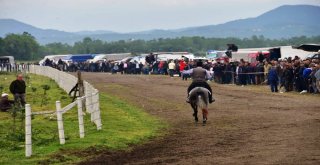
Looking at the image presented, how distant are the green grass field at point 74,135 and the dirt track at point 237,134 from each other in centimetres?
65

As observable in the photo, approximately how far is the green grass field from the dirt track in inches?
25.5

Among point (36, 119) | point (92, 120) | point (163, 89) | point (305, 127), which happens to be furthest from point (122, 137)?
point (163, 89)

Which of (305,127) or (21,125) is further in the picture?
(21,125)

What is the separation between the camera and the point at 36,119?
2653cm

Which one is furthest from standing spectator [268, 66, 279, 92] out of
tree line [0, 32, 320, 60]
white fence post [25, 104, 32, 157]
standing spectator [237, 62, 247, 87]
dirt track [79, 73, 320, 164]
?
tree line [0, 32, 320, 60]

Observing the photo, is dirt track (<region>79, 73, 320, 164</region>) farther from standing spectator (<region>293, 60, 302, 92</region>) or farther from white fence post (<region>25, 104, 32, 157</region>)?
standing spectator (<region>293, 60, 302, 92</region>)

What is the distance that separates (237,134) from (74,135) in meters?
4.36

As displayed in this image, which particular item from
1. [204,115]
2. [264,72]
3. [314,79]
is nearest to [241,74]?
[264,72]

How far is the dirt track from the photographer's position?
50.8 ft

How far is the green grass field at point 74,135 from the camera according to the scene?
17.4m

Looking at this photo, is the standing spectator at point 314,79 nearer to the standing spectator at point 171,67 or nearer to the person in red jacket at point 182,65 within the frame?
the person in red jacket at point 182,65

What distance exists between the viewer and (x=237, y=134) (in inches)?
800

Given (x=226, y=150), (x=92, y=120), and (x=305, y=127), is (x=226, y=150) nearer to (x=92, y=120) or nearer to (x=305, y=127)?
(x=305, y=127)

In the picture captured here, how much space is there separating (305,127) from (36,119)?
9733 mm
